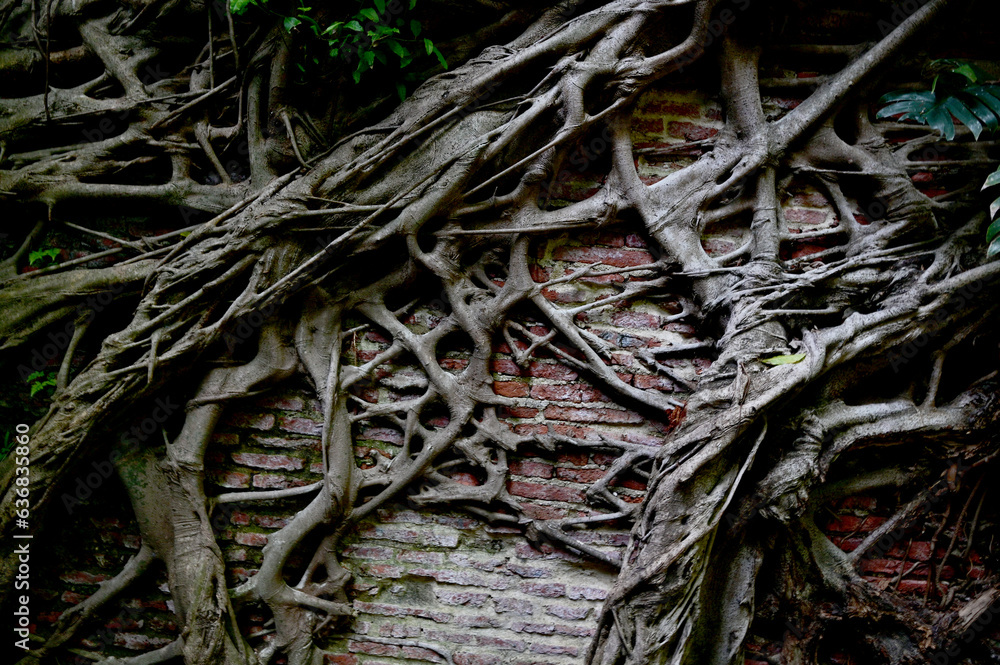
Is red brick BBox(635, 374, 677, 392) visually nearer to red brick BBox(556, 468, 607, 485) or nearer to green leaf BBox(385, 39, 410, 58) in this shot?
red brick BBox(556, 468, 607, 485)

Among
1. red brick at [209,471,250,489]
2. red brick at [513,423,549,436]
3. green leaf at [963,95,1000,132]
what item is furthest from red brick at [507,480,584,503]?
green leaf at [963,95,1000,132]

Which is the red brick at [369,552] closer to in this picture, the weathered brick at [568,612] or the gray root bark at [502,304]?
the gray root bark at [502,304]

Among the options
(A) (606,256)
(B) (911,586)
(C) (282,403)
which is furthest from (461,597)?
(B) (911,586)

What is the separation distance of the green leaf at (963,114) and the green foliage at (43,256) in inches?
128

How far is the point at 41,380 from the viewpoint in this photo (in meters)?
1.88

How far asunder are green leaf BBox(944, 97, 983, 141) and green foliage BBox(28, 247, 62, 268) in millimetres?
3252

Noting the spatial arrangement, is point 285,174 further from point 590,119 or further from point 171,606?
point 171,606

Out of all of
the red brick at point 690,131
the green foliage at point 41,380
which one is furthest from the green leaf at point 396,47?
the green foliage at point 41,380

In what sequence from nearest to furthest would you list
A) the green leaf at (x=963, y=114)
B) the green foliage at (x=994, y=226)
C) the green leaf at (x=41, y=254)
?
the green foliage at (x=994, y=226), the green leaf at (x=963, y=114), the green leaf at (x=41, y=254)

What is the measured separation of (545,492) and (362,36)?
69.3 inches

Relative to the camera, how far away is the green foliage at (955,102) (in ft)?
5.61

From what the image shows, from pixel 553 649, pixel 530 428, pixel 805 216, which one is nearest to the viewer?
pixel 553 649

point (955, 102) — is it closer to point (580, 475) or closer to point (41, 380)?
point (580, 475)

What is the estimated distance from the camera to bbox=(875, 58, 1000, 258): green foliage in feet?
5.61
